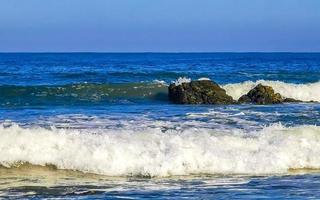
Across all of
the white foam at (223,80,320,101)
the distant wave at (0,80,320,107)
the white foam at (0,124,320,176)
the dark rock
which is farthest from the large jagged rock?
the white foam at (0,124,320,176)

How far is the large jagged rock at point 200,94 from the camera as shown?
22094 millimetres

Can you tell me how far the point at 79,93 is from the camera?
25641mm

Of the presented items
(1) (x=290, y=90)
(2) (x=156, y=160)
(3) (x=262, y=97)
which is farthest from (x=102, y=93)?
(2) (x=156, y=160)

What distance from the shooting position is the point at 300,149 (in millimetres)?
12031

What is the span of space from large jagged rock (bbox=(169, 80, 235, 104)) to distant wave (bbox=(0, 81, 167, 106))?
82.1 inches

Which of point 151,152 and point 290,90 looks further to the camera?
point 290,90

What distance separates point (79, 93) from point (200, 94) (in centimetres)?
541

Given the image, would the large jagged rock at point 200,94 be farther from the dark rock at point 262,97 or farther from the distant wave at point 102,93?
the distant wave at point 102,93

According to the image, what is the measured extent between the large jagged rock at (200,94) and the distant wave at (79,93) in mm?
2085

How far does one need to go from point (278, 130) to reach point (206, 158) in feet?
9.81

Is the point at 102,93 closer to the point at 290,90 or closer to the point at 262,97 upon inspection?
the point at 262,97

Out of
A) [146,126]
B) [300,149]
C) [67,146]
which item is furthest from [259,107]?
[67,146]

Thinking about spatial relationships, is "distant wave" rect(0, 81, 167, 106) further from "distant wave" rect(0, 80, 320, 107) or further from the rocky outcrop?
the rocky outcrop

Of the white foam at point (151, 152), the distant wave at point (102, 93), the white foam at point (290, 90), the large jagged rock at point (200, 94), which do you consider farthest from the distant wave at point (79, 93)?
the white foam at point (151, 152)
